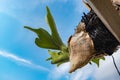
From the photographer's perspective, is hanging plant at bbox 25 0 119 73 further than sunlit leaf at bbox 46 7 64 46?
No

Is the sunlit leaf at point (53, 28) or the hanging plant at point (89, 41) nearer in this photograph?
the hanging plant at point (89, 41)

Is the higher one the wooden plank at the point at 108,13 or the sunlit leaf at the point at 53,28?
the sunlit leaf at the point at 53,28

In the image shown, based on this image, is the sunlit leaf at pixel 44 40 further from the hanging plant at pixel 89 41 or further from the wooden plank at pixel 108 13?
the wooden plank at pixel 108 13

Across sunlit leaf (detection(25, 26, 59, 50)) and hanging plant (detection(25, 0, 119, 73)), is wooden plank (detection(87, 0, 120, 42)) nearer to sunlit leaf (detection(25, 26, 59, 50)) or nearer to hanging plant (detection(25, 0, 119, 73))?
hanging plant (detection(25, 0, 119, 73))

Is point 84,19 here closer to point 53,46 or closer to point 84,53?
point 84,53

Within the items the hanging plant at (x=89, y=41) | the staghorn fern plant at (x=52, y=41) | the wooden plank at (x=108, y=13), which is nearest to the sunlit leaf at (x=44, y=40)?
the staghorn fern plant at (x=52, y=41)

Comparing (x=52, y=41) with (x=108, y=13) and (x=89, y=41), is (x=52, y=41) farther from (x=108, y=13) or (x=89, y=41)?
(x=108, y=13)

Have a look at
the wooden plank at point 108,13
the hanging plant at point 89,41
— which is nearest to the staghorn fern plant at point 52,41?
the hanging plant at point 89,41

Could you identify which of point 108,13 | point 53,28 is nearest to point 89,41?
point 108,13

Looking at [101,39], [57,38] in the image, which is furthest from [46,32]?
[101,39]

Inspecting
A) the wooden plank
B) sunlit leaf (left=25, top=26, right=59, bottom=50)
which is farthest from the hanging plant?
sunlit leaf (left=25, top=26, right=59, bottom=50)
